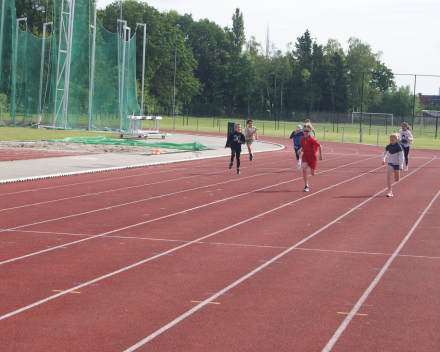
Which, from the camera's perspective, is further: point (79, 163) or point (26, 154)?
point (26, 154)

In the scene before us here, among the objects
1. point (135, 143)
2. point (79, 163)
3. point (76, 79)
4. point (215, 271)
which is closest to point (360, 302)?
point (215, 271)

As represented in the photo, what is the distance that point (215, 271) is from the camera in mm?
7094

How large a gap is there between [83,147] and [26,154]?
4377 mm

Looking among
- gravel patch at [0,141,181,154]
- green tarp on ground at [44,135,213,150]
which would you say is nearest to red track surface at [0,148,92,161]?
gravel patch at [0,141,181,154]

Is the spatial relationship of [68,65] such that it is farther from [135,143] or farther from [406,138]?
[406,138]

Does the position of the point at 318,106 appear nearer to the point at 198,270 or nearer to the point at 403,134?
the point at 403,134

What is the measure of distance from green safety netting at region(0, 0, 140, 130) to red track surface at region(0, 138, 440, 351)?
24847 millimetres

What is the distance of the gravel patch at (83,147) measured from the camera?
84.1 feet

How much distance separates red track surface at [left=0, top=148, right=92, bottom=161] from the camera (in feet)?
69.7

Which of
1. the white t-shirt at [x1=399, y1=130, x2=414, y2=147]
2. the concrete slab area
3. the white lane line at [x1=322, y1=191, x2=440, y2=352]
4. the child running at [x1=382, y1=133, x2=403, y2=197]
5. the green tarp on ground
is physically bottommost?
the white lane line at [x1=322, y1=191, x2=440, y2=352]

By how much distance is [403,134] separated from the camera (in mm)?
20547

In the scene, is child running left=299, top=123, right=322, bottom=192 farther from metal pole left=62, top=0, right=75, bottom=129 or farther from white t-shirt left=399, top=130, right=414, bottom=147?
metal pole left=62, top=0, right=75, bottom=129

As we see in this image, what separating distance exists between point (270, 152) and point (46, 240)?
873 inches

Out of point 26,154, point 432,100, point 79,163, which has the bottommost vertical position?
point 79,163
